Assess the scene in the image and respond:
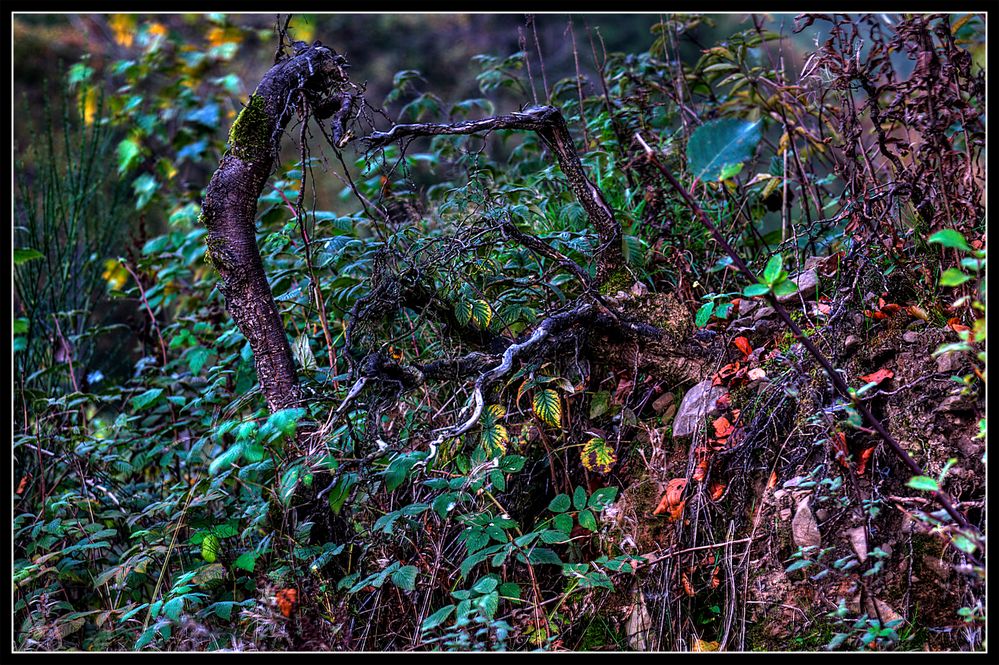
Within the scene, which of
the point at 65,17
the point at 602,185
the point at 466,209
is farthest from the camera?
the point at 65,17

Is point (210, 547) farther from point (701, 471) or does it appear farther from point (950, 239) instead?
point (950, 239)

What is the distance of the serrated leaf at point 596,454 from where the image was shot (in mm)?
1858

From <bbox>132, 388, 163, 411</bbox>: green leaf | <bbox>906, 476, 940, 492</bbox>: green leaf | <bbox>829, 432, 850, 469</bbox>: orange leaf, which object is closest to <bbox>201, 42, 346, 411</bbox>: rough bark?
<bbox>132, 388, 163, 411</bbox>: green leaf

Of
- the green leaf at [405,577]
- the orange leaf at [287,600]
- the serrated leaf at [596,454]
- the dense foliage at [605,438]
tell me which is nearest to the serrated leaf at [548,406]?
the dense foliage at [605,438]

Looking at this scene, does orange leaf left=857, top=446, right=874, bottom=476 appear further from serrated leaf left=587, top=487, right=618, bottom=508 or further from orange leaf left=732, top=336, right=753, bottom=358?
serrated leaf left=587, top=487, right=618, bottom=508

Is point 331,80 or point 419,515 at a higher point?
point 331,80

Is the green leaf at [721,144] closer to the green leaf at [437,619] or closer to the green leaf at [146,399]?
the green leaf at [437,619]

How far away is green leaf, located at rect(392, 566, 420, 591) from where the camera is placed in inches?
66.4

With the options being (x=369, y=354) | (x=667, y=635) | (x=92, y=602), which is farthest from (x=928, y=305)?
(x=92, y=602)

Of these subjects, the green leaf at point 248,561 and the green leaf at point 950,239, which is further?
the green leaf at point 248,561

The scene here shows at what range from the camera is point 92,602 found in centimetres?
215

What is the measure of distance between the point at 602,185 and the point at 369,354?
1114 millimetres

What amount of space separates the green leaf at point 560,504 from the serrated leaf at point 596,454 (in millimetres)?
115

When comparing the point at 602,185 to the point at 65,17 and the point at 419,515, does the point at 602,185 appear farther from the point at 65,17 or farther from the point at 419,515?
the point at 65,17
